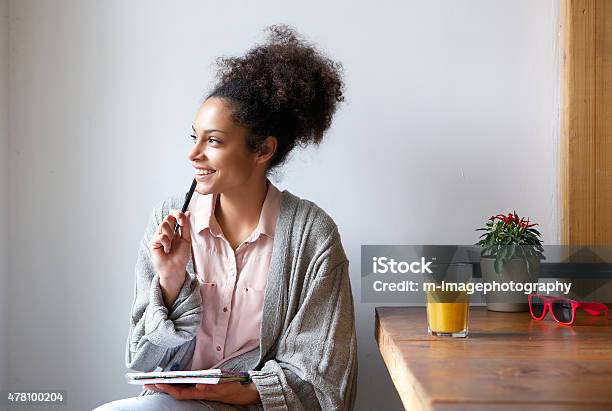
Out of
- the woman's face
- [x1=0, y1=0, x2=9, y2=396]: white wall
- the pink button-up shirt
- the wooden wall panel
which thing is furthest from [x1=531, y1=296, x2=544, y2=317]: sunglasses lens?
[x1=0, y1=0, x2=9, y2=396]: white wall

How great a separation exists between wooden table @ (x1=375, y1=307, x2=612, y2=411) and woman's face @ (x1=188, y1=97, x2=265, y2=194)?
0.47 metres

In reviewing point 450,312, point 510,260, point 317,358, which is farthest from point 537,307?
point 317,358

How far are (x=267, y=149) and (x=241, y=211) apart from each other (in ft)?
0.51

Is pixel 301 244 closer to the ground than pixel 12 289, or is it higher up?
higher up

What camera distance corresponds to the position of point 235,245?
6.01 ft

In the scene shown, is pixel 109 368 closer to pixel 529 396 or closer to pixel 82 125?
pixel 82 125

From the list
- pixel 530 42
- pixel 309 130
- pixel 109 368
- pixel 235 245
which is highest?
pixel 530 42

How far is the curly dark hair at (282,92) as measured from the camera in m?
1.77

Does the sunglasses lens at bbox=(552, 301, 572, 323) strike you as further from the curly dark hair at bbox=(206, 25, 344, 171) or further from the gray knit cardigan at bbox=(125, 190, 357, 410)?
the curly dark hair at bbox=(206, 25, 344, 171)

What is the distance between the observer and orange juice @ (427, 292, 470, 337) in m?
1.51

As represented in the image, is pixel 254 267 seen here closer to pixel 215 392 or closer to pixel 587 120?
pixel 215 392

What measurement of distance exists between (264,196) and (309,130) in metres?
0.18

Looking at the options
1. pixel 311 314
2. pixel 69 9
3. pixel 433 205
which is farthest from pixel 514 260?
pixel 69 9

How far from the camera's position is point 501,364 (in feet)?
4.13
